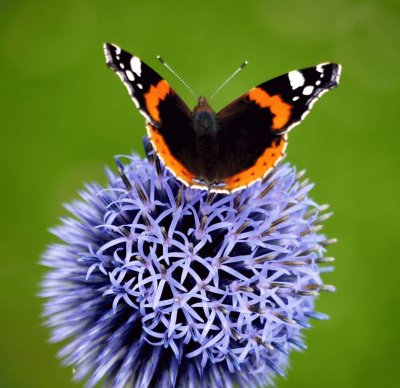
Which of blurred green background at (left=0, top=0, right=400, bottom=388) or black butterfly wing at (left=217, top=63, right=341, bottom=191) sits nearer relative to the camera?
black butterfly wing at (left=217, top=63, right=341, bottom=191)

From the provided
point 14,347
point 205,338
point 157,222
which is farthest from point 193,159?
point 14,347

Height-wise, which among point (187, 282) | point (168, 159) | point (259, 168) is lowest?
point (187, 282)

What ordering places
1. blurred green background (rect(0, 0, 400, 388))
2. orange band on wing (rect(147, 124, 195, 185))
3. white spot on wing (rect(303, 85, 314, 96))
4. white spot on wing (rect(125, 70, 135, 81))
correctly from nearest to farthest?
orange band on wing (rect(147, 124, 195, 185)), white spot on wing (rect(125, 70, 135, 81)), white spot on wing (rect(303, 85, 314, 96)), blurred green background (rect(0, 0, 400, 388))

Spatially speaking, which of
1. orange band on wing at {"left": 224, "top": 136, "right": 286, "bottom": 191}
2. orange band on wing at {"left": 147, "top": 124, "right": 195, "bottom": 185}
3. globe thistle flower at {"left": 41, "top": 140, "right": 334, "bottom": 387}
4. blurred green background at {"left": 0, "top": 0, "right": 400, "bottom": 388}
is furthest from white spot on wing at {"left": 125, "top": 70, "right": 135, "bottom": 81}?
blurred green background at {"left": 0, "top": 0, "right": 400, "bottom": 388}

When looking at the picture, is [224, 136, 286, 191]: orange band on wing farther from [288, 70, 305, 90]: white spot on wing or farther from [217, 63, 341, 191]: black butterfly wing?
[288, 70, 305, 90]: white spot on wing

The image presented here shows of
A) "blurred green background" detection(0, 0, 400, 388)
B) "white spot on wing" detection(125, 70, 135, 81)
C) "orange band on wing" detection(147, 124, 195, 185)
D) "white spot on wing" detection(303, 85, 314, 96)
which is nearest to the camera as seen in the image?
"orange band on wing" detection(147, 124, 195, 185)

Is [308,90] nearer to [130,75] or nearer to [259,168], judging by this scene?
[259,168]

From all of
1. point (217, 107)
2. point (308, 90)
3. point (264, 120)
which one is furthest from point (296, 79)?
point (217, 107)

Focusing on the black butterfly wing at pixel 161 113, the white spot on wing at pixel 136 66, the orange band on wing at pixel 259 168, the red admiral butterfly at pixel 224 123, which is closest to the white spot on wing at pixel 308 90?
the red admiral butterfly at pixel 224 123

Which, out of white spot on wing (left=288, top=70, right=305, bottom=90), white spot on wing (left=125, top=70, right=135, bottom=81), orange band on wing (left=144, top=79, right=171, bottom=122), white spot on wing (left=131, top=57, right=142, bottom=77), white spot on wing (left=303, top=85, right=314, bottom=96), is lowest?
white spot on wing (left=303, top=85, right=314, bottom=96)
